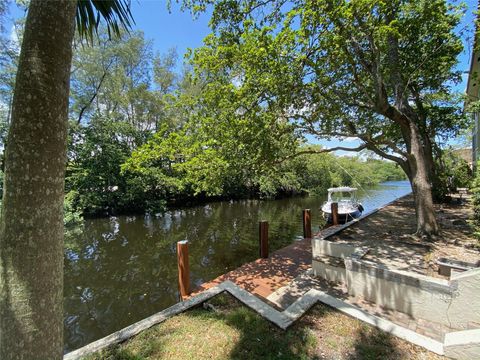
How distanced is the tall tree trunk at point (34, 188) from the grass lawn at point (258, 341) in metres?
1.33

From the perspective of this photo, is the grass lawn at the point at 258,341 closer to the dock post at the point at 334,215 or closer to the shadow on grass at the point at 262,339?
the shadow on grass at the point at 262,339

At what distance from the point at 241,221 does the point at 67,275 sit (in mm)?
8850

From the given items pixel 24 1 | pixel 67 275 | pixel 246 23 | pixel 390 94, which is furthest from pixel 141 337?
pixel 390 94

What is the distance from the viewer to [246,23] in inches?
187

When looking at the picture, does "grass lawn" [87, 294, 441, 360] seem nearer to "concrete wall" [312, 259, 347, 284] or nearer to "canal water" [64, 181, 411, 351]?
"concrete wall" [312, 259, 347, 284]

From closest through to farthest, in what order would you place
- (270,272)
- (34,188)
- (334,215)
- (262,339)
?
1. (34,188)
2. (262,339)
3. (270,272)
4. (334,215)

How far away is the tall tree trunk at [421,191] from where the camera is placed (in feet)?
19.5

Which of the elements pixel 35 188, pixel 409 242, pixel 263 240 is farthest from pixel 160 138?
pixel 409 242

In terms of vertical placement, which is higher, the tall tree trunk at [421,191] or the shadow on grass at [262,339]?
the tall tree trunk at [421,191]

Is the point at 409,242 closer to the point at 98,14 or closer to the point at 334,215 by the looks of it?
the point at 334,215

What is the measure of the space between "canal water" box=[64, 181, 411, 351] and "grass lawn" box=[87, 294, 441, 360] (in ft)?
10.5

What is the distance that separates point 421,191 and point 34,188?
7.32m

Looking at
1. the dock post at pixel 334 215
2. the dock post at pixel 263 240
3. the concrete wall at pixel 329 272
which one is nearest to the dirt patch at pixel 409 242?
the concrete wall at pixel 329 272

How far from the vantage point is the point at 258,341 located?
2.46 m
